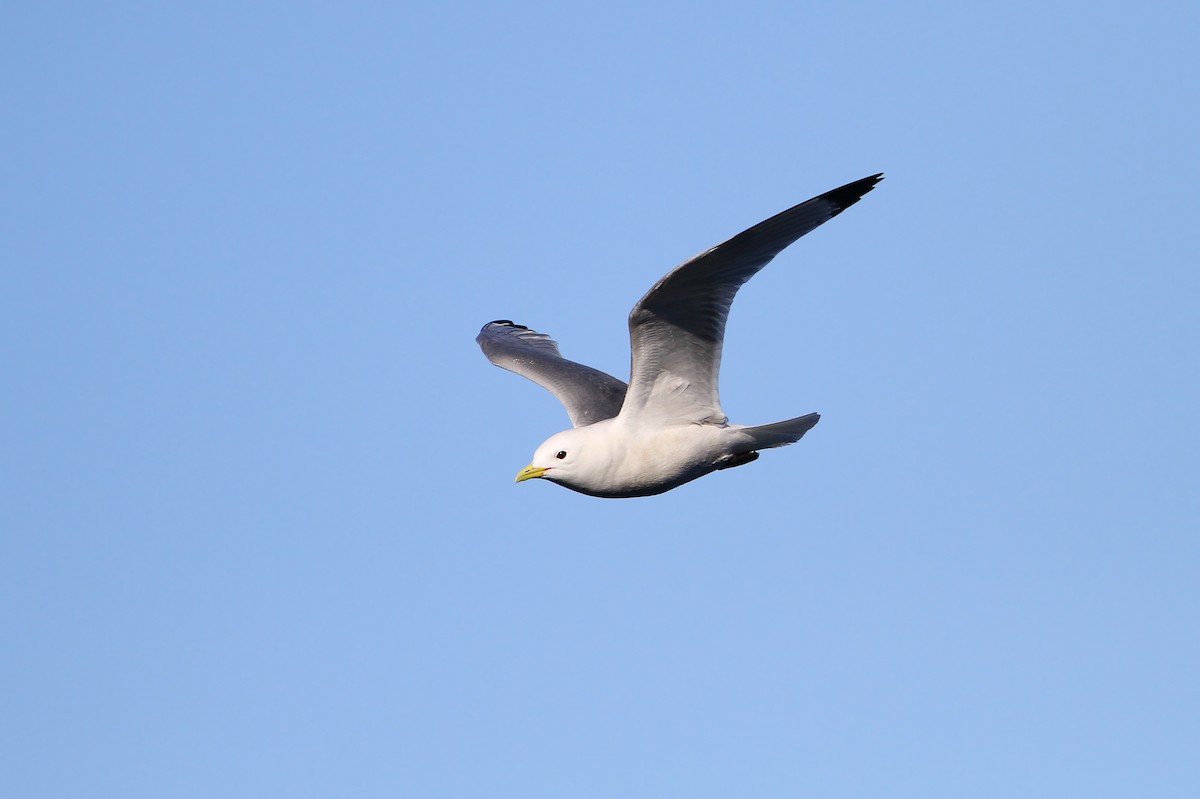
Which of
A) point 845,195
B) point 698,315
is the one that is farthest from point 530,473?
point 845,195

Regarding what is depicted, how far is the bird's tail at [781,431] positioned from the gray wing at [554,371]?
2320mm

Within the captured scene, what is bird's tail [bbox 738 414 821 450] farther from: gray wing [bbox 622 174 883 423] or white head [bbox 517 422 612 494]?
white head [bbox 517 422 612 494]

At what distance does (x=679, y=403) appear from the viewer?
14.4 m

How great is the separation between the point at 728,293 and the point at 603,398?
3.95m

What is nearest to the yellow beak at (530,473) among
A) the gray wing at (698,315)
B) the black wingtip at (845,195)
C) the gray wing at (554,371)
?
the gray wing at (698,315)

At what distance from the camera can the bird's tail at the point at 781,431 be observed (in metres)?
14.5

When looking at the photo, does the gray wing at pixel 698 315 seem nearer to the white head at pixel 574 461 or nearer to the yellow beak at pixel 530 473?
the white head at pixel 574 461

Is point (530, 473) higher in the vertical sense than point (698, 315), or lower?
lower

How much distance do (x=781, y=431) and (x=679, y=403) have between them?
1153 mm

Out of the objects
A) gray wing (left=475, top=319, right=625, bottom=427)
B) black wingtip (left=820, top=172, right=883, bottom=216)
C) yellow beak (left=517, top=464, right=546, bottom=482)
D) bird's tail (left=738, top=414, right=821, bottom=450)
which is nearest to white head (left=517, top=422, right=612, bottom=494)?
yellow beak (left=517, top=464, right=546, bottom=482)

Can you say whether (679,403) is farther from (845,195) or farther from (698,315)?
(845,195)

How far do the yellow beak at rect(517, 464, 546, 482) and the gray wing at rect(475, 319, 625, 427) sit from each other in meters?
1.93

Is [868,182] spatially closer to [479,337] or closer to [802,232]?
[802,232]

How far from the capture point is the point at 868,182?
514 inches
